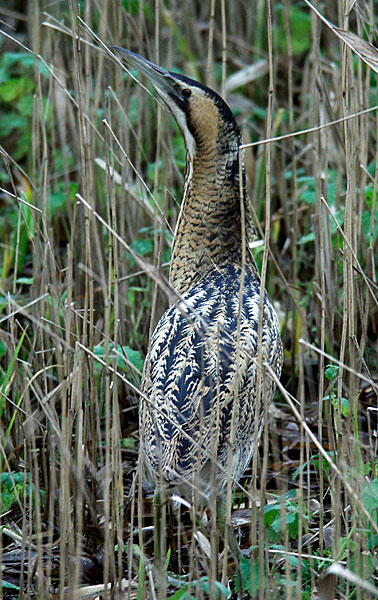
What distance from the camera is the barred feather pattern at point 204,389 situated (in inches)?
109

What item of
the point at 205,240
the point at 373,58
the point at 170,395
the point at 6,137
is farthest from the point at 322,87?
the point at 6,137

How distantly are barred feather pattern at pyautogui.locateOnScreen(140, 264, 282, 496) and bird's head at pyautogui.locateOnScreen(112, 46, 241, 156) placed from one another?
2.18ft

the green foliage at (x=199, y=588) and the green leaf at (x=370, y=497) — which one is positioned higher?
the green leaf at (x=370, y=497)

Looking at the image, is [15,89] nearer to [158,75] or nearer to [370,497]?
[158,75]

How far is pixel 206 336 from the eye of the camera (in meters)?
2.99

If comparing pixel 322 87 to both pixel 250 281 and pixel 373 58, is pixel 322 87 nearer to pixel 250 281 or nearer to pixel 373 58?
pixel 250 281

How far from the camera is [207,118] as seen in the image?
3463 millimetres

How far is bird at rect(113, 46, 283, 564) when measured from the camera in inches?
107

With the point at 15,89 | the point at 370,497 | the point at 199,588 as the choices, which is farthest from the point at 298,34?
the point at 199,588

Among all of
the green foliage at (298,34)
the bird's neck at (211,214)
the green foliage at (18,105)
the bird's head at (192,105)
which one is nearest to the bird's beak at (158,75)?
the bird's head at (192,105)

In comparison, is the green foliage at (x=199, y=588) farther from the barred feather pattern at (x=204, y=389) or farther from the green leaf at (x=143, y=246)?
the green leaf at (x=143, y=246)

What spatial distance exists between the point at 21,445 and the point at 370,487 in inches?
61.7

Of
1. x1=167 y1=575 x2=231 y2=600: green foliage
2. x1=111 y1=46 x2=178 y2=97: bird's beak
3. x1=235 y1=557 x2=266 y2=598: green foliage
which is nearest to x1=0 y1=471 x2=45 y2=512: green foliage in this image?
x1=167 y1=575 x2=231 y2=600: green foliage

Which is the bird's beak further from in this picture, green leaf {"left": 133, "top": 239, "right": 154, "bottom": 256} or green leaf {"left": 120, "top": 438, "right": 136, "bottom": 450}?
green leaf {"left": 120, "top": 438, "right": 136, "bottom": 450}
